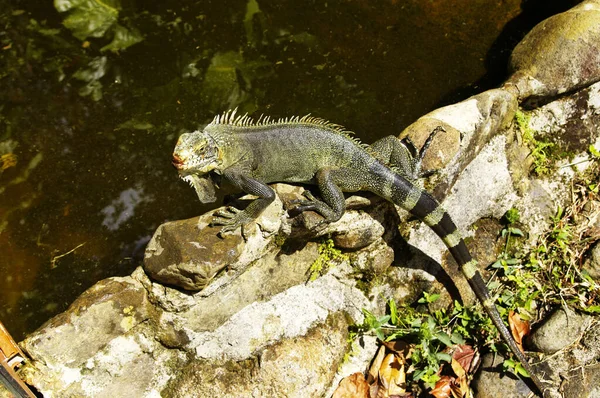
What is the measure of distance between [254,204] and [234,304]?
75cm

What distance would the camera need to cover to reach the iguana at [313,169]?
3854 mm

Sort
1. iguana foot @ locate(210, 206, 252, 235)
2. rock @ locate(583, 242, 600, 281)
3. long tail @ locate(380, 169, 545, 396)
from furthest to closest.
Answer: rock @ locate(583, 242, 600, 281) → long tail @ locate(380, 169, 545, 396) → iguana foot @ locate(210, 206, 252, 235)

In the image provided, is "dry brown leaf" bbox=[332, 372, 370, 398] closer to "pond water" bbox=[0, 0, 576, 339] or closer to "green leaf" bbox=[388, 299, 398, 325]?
"green leaf" bbox=[388, 299, 398, 325]

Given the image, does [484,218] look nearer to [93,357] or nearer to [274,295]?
[274,295]

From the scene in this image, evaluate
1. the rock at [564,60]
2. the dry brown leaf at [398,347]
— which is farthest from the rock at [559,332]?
the rock at [564,60]

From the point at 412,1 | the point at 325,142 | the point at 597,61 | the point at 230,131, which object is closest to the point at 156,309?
the point at 230,131

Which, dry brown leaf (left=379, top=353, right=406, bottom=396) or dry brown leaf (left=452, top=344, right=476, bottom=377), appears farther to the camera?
dry brown leaf (left=452, top=344, right=476, bottom=377)

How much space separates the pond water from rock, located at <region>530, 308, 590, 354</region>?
86.6 inches

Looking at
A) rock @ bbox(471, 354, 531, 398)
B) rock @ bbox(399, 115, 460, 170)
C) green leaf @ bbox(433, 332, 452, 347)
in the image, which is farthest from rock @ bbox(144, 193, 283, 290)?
rock @ bbox(471, 354, 531, 398)

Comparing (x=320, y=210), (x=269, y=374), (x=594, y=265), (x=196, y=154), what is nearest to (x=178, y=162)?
(x=196, y=154)

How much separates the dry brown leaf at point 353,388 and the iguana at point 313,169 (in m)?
1.09

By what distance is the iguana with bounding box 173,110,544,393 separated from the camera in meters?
3.85

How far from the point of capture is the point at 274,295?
13.1 feet

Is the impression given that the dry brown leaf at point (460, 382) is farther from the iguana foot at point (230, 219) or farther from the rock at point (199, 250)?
the iguana foot at point (230, 219)
